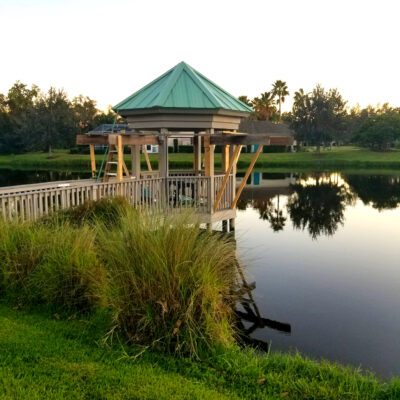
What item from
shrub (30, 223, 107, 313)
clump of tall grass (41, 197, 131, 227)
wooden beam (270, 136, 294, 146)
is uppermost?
wooden beam (270, 136, 294, 146)

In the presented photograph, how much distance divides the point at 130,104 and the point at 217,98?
2.45m

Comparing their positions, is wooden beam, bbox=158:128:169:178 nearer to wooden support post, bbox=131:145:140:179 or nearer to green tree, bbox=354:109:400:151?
wooden support post, bbox=131:145:140:179

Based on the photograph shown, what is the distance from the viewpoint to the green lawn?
3.77 metres

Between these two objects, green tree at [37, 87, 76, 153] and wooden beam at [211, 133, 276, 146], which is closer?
wooden beam at [211, 133, 276, 146]

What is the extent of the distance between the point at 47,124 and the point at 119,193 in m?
48.9

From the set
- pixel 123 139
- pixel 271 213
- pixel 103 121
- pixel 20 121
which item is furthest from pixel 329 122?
pixel 123 139

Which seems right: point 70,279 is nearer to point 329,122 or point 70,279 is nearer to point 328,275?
point 328,275

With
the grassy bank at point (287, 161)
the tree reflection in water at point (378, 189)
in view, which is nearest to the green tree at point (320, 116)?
the grassy bank at point (287, 161)

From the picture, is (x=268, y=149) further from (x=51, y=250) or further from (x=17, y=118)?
(x=51, y=250)

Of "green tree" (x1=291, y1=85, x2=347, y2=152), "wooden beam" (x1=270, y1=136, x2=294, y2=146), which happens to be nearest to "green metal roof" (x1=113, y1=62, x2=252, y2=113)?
"wooden beam" (x1=270, y1=136, x2=294, y2=146)

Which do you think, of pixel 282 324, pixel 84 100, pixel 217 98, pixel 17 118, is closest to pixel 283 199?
pixel 217 98

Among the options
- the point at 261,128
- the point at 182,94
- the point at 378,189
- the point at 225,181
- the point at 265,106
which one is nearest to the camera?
the point at 225,181

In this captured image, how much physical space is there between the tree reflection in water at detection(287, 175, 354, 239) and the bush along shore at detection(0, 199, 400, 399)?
996cm

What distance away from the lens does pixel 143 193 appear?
11812 millimetres
